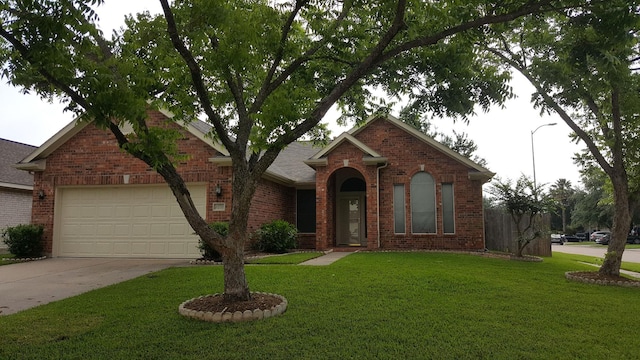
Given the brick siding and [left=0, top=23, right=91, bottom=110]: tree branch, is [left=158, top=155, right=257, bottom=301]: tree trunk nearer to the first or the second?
[left=0, top=23, right=91, bottom=110]: tree branch

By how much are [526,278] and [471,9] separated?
19.5 ft

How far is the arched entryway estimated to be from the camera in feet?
60.1

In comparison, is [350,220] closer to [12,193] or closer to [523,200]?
[523,200]

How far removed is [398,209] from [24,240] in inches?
491

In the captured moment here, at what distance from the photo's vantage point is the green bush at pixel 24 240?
43.8ft

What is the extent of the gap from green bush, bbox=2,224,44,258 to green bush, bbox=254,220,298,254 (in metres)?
6.89

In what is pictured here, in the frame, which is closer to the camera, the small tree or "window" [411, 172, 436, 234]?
the small tree

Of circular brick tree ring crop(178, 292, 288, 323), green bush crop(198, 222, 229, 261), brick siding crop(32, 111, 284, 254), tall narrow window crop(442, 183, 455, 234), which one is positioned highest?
brick siding crop(32, 111, 284, 254)

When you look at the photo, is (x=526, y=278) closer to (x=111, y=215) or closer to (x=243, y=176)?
(x=243, y=176)

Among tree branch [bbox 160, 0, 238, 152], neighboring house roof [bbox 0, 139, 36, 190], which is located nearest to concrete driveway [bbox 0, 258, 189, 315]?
tree branch [bbox 160, 0, 238, 152]

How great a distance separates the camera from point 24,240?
13359mm

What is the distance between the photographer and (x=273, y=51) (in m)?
7.07

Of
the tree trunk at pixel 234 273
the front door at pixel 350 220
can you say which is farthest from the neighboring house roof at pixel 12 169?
the tree trunk at pixel 234 273

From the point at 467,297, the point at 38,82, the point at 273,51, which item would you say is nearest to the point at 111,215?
the point at 38,82
